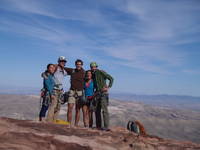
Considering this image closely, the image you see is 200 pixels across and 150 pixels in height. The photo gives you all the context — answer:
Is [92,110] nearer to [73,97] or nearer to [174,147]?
[73,97]

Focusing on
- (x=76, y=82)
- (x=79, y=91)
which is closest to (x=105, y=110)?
(x=79, y=91)

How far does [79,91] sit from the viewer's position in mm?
11133

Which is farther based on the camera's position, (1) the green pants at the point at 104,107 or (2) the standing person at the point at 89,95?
(2) the standing person at the point at 89,95

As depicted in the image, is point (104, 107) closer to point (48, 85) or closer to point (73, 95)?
point (73, 95)

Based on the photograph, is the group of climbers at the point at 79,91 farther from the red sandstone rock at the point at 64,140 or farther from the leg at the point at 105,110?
the red sandstone rock at the point at 64,140

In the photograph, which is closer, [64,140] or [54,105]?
[64,140]

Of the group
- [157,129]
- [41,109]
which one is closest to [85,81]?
[41,109]

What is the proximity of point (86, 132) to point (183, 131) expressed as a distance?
147658 mm

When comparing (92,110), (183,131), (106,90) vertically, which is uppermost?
(106,90)

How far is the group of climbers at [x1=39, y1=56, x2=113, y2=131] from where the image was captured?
10562 millimetres

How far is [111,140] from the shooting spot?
8.09 m

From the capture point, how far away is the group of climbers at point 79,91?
416 inches

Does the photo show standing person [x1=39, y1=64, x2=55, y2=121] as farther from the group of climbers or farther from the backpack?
the backpack

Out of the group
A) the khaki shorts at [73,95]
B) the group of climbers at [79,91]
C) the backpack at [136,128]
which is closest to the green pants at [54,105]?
the group of climbers at [79,91]
